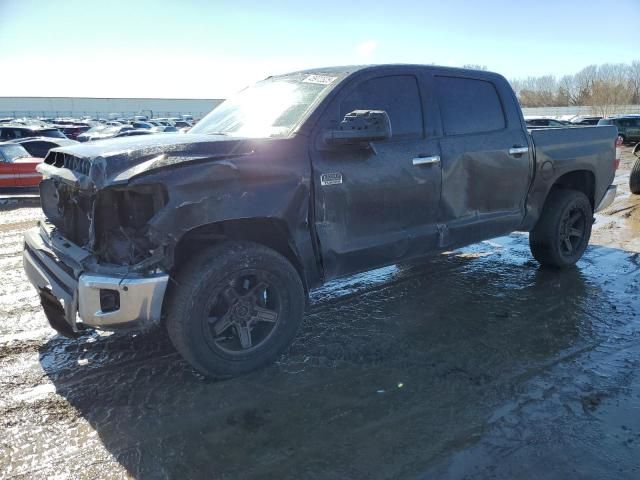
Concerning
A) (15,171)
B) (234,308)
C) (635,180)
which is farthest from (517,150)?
(15,171)

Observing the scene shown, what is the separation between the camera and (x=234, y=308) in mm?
3404

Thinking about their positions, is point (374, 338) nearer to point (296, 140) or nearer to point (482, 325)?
point (482, 325)

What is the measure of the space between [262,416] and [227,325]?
Answer: 2.11 ft

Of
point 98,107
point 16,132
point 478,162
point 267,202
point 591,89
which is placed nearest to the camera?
point 267,202

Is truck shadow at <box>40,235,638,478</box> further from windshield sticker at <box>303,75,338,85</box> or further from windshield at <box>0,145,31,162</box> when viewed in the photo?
windshield at <box>0,145,31,162</box>

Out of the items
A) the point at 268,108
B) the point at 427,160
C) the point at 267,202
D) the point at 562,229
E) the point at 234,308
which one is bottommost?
the point at 234,308

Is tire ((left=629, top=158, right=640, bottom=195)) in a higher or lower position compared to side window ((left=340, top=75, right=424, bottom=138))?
lower

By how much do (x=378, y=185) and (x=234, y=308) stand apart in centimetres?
141

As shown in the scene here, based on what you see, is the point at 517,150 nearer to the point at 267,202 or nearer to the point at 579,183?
the point at 579,183

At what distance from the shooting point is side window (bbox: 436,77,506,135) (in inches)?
177

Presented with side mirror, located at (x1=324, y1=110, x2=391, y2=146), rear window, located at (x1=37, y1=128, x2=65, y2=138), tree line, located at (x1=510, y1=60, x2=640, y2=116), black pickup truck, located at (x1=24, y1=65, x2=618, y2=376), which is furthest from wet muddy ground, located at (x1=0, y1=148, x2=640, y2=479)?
tree line, located at (x1=510, y1=60, x2=640, y2=116)

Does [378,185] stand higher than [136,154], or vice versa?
[136,154]

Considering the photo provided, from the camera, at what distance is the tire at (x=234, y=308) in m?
3.19

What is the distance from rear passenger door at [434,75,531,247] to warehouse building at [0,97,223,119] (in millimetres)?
74448
